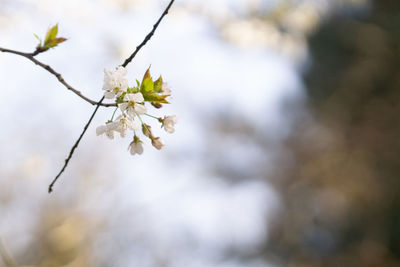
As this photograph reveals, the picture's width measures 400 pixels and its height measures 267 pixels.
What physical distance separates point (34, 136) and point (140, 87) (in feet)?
10.9

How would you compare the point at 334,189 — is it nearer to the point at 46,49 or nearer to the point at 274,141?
the point at 274,141

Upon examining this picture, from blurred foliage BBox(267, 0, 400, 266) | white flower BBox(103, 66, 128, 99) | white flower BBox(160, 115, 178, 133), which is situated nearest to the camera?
white flower BBox(103, 66, 128, 99)

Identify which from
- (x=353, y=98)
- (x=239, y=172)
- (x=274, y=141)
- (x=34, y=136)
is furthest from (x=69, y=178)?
(x=353, y=98)

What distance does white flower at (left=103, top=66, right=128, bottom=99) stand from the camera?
23.9 inches

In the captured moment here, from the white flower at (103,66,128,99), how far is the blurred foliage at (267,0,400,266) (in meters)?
3.37

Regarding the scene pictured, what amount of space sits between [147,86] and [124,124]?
74 mm

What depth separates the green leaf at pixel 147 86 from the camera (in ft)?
2.07

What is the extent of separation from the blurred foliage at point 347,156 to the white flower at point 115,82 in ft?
11.0

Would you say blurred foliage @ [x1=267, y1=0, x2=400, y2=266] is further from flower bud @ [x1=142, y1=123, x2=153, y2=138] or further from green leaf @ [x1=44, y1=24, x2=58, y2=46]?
green leaf @ [x1=44, y1=24, x2=58, y2=46]

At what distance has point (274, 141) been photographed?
4562mm

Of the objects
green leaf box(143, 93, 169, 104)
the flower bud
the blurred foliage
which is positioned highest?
the blurred foliage

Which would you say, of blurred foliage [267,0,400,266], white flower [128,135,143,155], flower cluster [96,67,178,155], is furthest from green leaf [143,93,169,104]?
blurred foliage [267,0,400,266]

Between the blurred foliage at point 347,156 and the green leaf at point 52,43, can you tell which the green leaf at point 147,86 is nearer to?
the green leaf at point 52,43

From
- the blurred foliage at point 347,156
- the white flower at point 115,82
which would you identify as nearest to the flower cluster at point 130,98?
the white flower at point 115,82
